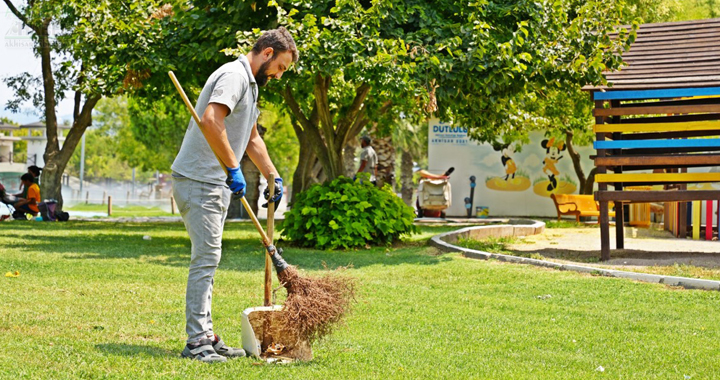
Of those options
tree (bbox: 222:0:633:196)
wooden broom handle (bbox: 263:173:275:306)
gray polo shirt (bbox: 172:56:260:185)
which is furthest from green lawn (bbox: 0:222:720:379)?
tree (bbox: 222:0:633:196)

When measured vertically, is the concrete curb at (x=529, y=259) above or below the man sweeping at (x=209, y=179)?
below

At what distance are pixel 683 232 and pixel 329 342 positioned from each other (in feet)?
45.8

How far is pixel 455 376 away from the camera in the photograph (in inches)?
197

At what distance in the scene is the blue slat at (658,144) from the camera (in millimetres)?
12602

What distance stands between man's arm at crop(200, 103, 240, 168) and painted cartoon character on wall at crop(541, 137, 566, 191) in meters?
25.5

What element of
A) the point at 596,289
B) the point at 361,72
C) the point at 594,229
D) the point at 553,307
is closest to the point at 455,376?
the point at 553,307

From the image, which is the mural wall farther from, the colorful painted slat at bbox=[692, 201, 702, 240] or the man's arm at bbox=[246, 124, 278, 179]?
the man's arm at bbox=[246, 124, 278, 179]

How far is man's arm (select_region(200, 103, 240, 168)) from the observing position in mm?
5113

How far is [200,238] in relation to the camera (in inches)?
211

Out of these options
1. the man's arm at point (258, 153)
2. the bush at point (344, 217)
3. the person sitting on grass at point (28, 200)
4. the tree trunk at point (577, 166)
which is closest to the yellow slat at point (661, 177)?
the bush at point (344, 217)

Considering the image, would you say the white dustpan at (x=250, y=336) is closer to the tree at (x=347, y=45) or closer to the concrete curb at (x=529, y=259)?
the concrete curb at (x=529, y=259)

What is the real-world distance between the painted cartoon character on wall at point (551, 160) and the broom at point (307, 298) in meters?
25.0

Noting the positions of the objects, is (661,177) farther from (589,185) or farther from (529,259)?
(589,185)

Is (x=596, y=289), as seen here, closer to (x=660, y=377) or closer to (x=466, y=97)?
(x=660, y=377)
